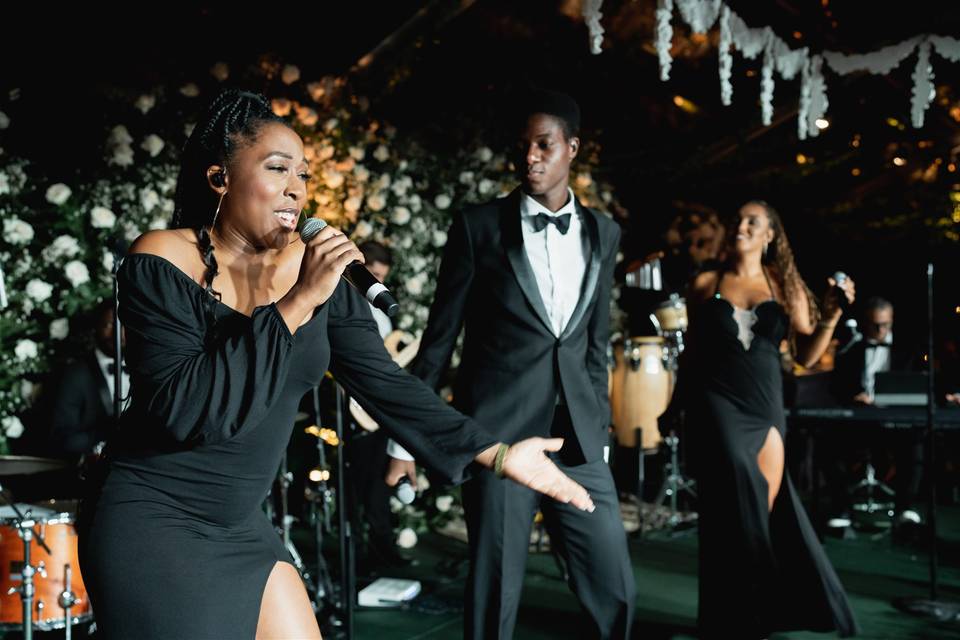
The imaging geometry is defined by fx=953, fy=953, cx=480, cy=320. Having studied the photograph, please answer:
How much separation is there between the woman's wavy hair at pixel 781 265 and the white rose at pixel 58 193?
3.95m

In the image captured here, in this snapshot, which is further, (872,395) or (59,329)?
(872,395)

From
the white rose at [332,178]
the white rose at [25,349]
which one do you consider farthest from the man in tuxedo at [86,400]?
the white rose at [332,178]

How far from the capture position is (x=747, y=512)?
4383 mm

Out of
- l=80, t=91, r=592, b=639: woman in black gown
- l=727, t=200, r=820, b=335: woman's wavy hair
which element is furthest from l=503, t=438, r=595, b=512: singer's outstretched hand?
l=727, t=200, r=820, b=335: woman's wavy hair

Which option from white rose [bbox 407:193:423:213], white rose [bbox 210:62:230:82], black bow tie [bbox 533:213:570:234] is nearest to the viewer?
black bow tie [bbox 533:213:570:234]

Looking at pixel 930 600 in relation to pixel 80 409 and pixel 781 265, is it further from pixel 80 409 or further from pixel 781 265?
pixel 80 409

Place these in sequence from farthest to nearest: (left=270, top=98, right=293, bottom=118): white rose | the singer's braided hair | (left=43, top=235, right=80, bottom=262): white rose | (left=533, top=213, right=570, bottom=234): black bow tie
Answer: (left=270, top=98, right=293, bottom=118): white rose → (left=43, top=235, right=80, bottom=262): white rose → (left=533, top=213, right=570, bottom=234): black bow tie → the singer's braided hair

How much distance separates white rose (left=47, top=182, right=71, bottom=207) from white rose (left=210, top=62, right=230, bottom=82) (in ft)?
4.52

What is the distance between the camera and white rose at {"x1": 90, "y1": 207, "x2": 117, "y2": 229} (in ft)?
19.4

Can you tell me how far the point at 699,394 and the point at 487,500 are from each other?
1775mm

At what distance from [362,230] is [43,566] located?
154 inches

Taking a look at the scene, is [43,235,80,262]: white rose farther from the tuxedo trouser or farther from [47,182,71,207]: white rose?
the tuxedo trouser

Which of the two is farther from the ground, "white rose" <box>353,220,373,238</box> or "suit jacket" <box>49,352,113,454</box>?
"white rose" <box>353,220,373,238</box>

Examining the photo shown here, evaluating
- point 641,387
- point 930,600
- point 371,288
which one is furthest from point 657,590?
point 371,288
